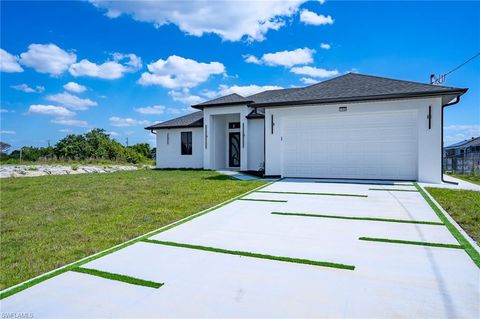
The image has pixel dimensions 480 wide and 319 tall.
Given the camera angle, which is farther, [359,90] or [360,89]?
[360,89]

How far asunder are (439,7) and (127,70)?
14726 millimetres

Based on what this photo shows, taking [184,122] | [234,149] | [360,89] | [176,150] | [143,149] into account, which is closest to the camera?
[360,89]

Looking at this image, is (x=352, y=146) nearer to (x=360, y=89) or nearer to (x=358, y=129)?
(x=358, y=129)

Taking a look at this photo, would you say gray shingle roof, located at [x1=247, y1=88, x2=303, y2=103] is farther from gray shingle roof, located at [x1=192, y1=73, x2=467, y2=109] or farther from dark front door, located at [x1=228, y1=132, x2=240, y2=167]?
gray shingle roof, located at [x1=192, y1=73, x2=467, y2=109]

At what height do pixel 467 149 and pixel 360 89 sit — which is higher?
pixel 360 89

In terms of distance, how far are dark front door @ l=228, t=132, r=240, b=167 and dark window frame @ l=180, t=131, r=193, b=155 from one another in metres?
2.51

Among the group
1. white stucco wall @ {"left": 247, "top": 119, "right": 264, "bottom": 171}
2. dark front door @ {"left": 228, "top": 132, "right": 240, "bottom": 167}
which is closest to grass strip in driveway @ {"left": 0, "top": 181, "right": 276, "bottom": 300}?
white stucco wall @ {"left": 247, "top": 119, "right": 264, "bottom": 171}

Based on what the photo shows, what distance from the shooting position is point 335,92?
35.5 ft

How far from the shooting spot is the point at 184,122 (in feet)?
58.4

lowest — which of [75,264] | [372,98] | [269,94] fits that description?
[75,264]

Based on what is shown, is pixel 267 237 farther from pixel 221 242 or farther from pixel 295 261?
pixel 295 261

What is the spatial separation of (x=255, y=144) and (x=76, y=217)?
10514 millimetres

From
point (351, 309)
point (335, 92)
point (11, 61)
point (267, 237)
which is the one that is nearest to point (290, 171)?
point (335, 92)

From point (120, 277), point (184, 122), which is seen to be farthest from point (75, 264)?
point (184, 122)
